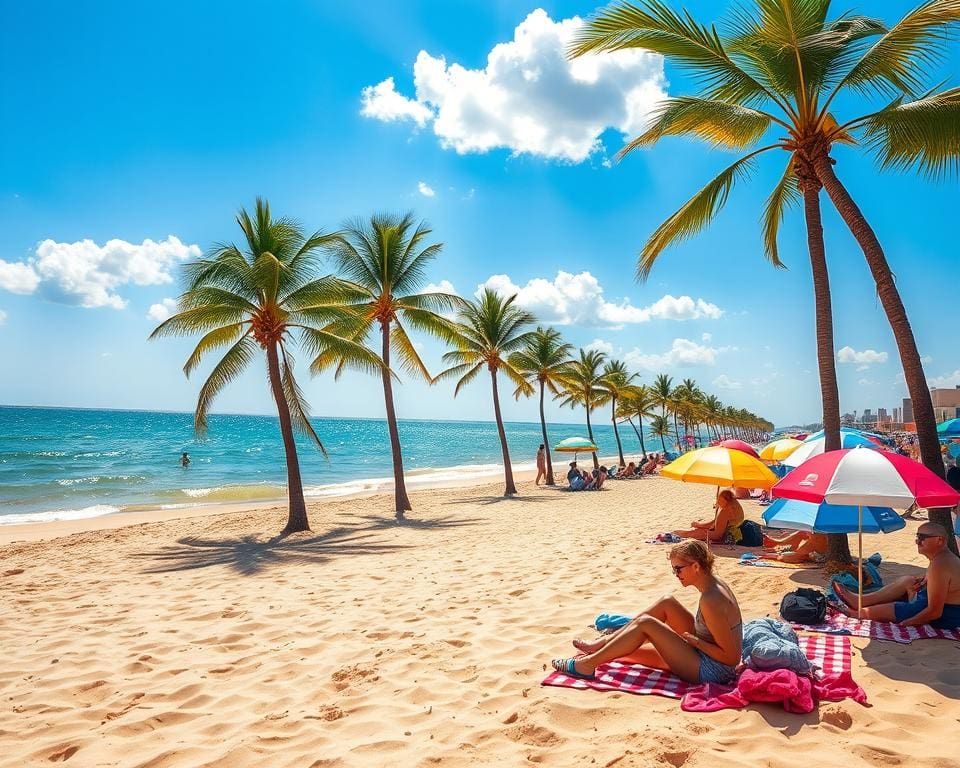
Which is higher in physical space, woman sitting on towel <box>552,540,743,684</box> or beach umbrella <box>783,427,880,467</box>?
beach umbrella <box>783,427,880,467</box>

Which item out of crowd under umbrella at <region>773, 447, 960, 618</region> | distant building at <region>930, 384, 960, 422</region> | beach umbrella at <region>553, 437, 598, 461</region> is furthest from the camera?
distant building at <region>930, 384, 960, 422</region>

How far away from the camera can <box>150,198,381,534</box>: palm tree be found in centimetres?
1226

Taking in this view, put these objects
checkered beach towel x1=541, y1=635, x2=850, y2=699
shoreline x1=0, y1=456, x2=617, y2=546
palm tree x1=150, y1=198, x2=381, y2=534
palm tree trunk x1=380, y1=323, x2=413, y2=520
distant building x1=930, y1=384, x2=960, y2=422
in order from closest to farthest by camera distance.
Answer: checkered beach towel x1=541, y1=635, x2=850, y2=699
palm tree x1=150, y1=198, x2=381, y2=534
shoreline x1=0, y1=456, x2=617, y2=546
palm tree trunk x1=380, y1=323, x2=413, y2=520
distant building x1=930, y1=384, x2=960, y2=422

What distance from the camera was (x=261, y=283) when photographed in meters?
12.3

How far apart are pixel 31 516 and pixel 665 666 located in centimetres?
2063

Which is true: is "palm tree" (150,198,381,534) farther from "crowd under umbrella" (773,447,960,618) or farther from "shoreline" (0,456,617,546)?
"crowd under umbrella" (773,447,960,618)

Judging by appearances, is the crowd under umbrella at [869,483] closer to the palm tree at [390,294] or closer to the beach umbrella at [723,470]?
the beach umbrella at [723,470]

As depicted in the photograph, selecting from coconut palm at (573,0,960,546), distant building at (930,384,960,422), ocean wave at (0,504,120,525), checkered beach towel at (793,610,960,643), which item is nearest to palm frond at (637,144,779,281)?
coconut palm at (573,0,960,546)

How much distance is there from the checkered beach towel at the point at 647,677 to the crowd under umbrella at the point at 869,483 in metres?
1.15

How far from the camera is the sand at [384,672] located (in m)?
3.16

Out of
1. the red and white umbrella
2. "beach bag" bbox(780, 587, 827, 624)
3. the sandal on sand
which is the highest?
the red and white umbrella

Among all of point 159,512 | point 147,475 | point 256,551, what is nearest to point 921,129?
point 256,551

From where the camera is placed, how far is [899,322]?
6.66 metres

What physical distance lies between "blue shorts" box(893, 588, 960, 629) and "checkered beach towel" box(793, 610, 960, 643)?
5 centimetres
